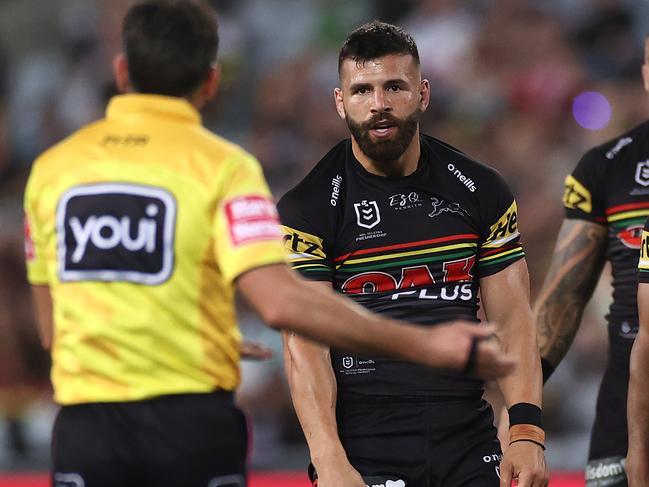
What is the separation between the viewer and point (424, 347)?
3.19 meters

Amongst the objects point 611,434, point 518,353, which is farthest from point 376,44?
point 611,434

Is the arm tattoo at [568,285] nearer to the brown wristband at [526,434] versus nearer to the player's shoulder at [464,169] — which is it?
the player's shoulder at [464,169]

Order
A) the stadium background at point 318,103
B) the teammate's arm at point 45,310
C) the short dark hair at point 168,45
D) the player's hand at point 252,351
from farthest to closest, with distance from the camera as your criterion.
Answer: the stadium background at point 318,103
the player's hand at point 252,351
the teammate's arm at point 45,310
the short dark hair at point 168,45

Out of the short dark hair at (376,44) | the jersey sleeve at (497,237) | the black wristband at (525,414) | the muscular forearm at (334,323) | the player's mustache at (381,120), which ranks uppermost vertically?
the short dark hair at (376,44)

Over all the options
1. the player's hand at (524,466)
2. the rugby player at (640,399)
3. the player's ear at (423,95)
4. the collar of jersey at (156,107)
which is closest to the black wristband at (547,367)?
the rugby player at (640,399)

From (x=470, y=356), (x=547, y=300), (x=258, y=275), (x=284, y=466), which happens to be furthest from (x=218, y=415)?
(x=284, y=466)

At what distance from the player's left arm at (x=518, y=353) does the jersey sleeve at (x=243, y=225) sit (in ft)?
5.16

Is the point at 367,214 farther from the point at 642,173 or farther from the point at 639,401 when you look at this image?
the point at 642,173

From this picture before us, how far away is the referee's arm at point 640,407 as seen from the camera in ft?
14.6

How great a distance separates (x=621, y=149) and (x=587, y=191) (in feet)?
0.74

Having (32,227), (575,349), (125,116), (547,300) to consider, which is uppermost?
(125,116)

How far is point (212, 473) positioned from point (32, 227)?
0.81m

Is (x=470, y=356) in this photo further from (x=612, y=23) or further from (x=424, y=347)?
(x=612, y=23)

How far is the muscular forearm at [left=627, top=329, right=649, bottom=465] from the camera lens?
4.47 metres
